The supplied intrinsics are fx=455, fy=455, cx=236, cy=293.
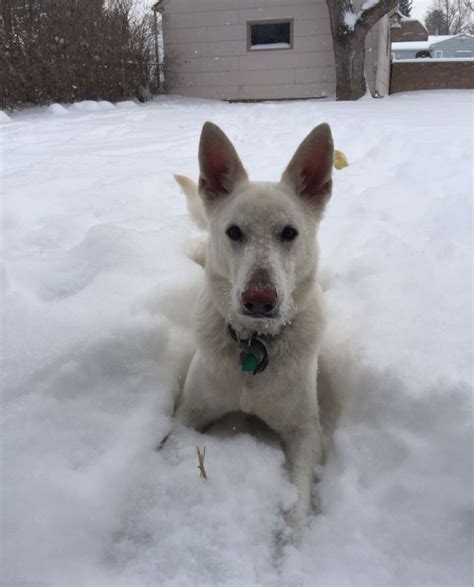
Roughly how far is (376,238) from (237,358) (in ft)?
5.74

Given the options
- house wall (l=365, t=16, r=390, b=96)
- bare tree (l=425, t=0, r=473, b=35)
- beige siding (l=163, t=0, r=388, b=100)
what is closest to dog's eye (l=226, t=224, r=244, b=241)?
beige siding (l=163, t=0, r=388, b=100)

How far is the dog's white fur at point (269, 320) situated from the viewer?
A: 2.04m

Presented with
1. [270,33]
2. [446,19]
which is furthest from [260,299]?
[446,19]

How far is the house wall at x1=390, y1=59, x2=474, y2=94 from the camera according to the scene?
18.2 m

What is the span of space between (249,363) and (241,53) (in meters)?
15.0

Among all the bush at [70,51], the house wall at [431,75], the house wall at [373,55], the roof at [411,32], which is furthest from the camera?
the roof at [411,32]

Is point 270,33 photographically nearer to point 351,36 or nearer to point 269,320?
point 351,36

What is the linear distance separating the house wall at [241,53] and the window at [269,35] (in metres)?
0.14

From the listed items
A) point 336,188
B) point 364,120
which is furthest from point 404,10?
point 336,188

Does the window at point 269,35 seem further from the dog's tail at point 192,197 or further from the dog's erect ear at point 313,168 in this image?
the dog's erect ear at point 313,168

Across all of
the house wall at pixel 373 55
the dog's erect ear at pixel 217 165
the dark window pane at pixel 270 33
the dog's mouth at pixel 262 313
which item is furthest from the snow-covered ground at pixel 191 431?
the dark window pane at pixel 270 33

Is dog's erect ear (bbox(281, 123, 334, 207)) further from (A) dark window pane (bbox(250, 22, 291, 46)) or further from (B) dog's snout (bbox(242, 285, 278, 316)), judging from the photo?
(A) dark window pane (bbox(250, 22, 291, 46))

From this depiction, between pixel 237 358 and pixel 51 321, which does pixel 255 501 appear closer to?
pixel 237 358

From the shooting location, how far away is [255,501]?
1804 millimetres
